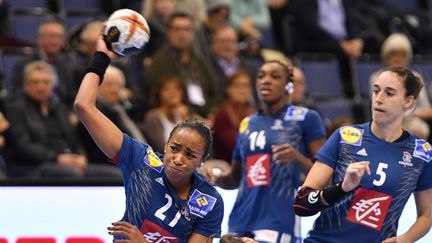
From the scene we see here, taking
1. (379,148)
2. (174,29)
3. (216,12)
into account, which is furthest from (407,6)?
(379,148)

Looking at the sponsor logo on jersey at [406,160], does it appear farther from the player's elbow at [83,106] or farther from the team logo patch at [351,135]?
the player's elbow at [83,106]

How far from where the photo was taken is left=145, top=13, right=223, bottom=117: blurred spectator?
10.2 metres

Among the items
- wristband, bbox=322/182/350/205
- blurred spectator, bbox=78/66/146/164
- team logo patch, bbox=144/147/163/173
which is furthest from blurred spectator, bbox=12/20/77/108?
wristband, bbox=322/182/350/205

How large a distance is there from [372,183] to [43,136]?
4.21 meters

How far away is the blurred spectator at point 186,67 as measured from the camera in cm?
1017

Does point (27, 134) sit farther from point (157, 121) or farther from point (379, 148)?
point (379, 148)

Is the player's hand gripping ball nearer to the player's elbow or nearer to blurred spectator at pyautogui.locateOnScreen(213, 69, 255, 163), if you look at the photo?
the player's elbow

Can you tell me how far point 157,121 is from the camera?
9.33 meters

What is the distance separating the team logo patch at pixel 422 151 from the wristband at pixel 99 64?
185 centimetres

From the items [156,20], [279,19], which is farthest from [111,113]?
[279,19]

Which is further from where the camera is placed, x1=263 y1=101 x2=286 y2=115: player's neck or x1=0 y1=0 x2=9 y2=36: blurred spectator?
x1=0 y1=0 x2=9 y2=36: blurred spectator

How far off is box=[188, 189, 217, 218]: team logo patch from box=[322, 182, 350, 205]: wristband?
1.94 ft

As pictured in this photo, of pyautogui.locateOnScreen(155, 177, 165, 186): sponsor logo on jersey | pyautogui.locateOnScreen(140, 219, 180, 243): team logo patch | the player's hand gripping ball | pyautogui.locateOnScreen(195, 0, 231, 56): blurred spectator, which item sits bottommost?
pyautogui.locateOnScreen(140, 219, 180, 243): team logo patch

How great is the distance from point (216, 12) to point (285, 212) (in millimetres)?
5185
